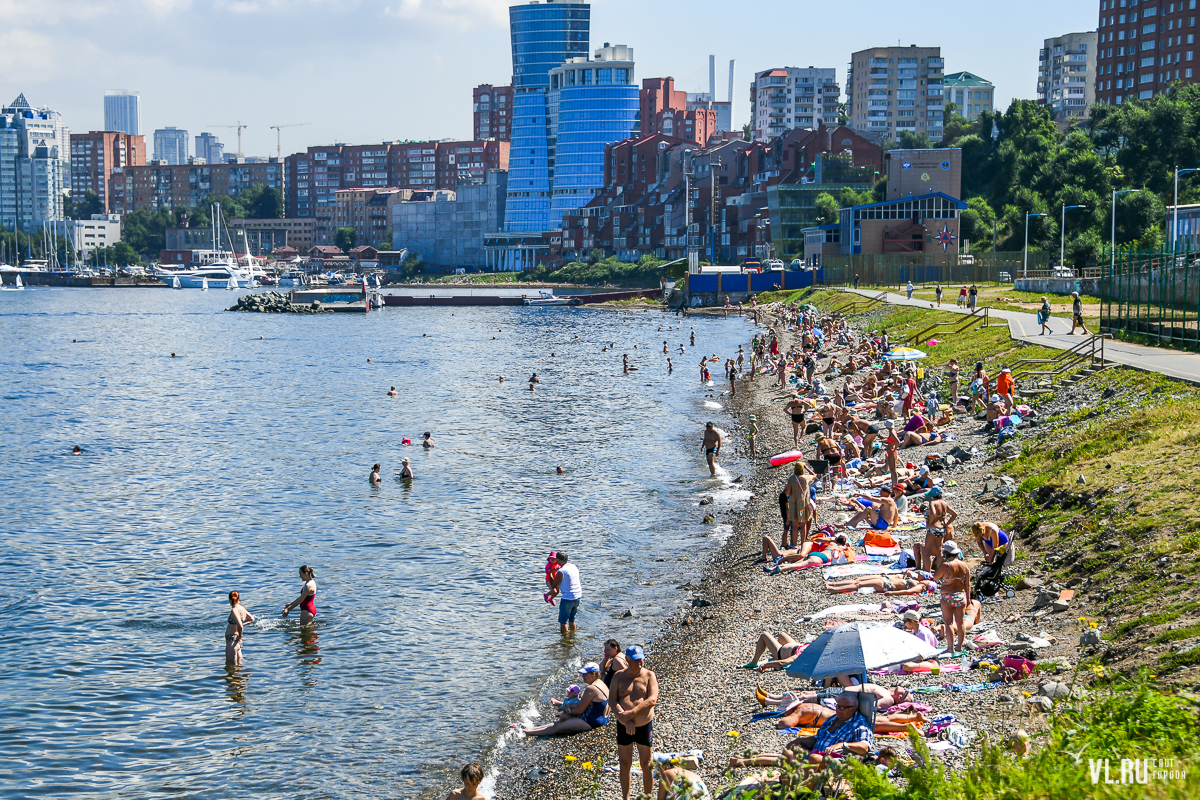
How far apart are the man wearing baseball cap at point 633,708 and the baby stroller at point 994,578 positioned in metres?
7.21

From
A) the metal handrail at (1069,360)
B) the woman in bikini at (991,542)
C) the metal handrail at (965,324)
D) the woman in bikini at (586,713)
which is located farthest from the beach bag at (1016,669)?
the metal handrail at (965,324)

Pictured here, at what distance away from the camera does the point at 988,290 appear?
7594cm

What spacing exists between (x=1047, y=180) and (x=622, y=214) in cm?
10050

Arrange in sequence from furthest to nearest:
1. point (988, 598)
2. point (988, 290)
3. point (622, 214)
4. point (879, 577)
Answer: point (622, 214)
point (988, 290)
point (879, 577)
point (988, 598)

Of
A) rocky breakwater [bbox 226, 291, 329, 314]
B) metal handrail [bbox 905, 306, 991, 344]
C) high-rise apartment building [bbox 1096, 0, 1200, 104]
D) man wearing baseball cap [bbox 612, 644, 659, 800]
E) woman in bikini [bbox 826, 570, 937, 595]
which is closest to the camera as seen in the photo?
man wearing baseball cap [bbox 612, 644, 659, 800]

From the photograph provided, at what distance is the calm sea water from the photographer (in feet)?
49.8

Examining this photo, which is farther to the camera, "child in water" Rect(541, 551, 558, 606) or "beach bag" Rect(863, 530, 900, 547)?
"beach bag" Rect(863, 530, 900, 547)

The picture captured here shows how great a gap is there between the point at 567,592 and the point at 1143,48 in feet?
459

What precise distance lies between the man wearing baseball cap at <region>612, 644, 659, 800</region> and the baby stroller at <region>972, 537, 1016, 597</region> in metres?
7.21

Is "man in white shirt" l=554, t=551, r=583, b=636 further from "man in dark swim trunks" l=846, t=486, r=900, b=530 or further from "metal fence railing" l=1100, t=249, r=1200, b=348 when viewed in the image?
"metal fence railing" l=1100, t=249, r=1200, b=348

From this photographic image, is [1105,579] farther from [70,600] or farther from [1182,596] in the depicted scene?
[70,600]

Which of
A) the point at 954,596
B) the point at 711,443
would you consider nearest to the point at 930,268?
the point at 711,443

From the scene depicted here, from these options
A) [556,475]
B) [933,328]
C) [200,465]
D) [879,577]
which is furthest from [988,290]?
[879,577]

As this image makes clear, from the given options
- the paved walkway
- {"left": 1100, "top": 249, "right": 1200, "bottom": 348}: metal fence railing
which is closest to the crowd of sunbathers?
the paved walkway
